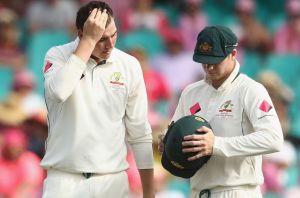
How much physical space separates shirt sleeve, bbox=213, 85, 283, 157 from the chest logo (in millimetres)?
853

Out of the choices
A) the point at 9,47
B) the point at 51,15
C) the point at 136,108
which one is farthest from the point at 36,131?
the point at 136,108

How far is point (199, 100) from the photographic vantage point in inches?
285

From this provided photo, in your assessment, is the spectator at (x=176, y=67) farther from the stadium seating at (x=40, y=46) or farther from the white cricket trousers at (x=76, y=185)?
the white cricket trousers at (x=76, y=185)

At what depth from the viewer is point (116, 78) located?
284 inches

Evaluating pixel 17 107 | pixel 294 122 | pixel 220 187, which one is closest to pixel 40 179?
pixel 17 107

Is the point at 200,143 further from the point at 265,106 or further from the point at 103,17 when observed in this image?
the point at 103,17

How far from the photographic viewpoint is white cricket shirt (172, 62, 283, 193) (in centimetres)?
678

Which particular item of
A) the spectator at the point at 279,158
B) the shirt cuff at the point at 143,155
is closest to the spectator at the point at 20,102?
the spectator at the point at 279,158

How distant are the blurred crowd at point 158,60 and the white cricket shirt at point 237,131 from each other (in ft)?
10.9

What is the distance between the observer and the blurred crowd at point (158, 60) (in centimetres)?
1121

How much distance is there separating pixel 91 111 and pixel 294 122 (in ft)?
20.7

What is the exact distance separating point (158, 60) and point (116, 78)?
6.56 metres

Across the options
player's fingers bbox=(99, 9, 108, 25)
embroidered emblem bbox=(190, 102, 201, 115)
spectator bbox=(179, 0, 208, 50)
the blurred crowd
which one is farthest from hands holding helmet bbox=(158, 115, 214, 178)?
spectator bbox=(179, 0, 208, 50)

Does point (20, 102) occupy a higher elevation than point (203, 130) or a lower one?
lower
